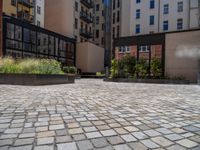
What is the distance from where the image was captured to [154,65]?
20.5m

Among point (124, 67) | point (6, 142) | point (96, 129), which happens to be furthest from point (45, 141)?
point (124, 67)

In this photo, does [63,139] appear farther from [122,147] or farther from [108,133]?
[122,147]

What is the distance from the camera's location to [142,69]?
68.3 ft

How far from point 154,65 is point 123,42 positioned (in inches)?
227

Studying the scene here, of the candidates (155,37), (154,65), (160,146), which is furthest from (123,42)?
(160,146)

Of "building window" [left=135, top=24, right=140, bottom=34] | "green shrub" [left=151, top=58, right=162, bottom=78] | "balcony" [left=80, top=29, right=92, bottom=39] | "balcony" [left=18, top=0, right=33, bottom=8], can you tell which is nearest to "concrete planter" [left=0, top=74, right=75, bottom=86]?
"green shrub" [left=151, top=58, right=162, bottom=78]

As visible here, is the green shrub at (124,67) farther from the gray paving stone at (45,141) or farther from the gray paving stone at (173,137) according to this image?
the gray paving stone at (45,141)

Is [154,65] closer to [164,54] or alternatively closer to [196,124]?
[164,54]

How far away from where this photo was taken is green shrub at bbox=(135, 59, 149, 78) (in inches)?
818

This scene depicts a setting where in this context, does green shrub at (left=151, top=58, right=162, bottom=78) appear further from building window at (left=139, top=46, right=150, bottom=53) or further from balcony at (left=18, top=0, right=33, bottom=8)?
balcony at (left=18, top=0, right=33, bottom=8)

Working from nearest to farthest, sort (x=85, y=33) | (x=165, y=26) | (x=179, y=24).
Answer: (x=179, y=24) → (x=165, y=26) → (x=85, y=33)

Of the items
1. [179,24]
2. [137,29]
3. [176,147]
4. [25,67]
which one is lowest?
[176,147]

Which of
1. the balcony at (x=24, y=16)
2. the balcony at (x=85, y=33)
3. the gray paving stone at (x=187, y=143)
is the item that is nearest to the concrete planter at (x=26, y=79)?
the gray paving stone at (x=187, y=143)

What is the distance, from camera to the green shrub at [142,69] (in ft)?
68.1
